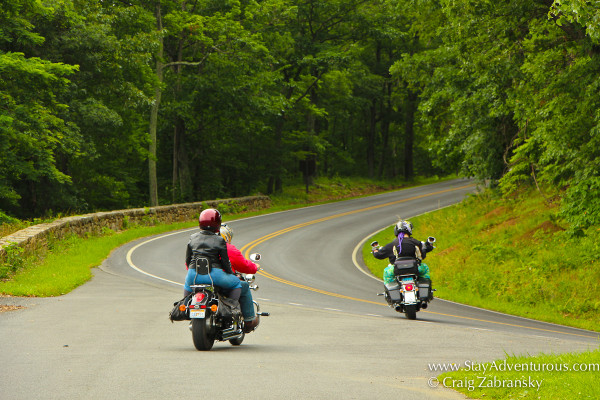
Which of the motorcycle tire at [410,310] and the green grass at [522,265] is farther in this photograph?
the green grass at [522,265]

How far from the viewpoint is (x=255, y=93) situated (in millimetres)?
40594

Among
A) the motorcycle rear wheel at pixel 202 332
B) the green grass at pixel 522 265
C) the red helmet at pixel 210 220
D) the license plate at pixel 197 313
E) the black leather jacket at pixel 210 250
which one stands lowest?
the green grass at pixel 522 265

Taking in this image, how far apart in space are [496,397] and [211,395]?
257cm

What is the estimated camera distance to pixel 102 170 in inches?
1500

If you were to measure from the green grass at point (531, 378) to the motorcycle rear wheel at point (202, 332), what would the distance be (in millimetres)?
2926

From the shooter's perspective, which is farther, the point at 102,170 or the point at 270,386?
the point at 102,170

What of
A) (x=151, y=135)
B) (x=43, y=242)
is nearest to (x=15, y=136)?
(x=43, y=242)

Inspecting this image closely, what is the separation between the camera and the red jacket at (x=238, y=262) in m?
8.88

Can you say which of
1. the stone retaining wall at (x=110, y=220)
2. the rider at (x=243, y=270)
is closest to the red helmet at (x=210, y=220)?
the rider at (x=243, y=270)

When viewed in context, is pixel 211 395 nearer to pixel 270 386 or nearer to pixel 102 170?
pixel 270 386

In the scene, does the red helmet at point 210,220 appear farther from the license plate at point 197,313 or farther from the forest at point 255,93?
the forest at point 255,93

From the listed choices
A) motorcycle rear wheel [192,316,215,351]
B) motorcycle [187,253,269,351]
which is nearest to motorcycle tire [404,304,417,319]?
motorcycle [187,253,269,351]

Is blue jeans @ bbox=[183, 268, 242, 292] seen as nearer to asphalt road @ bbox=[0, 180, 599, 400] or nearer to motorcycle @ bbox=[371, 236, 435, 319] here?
asphalt road @ bbox=[0, 180, 599, 400]

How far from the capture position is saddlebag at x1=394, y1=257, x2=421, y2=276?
41.1 ft
